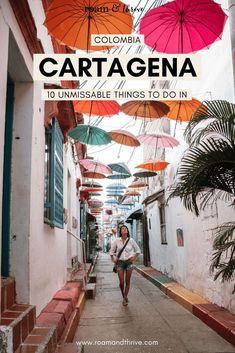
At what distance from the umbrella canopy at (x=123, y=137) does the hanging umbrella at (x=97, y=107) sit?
184cm

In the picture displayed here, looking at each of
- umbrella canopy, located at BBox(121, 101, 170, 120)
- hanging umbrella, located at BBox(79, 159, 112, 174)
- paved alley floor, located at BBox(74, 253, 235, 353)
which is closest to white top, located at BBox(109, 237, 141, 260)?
paved alley floor, located at BBox(74, 253, 235, 353)

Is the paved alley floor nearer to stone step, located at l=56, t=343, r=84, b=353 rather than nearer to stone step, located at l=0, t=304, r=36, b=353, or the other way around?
stone step, located at l=56, t=343, r=84, b=353

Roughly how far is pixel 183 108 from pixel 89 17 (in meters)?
3.52

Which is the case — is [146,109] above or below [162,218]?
above

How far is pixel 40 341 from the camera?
3203 millimetres

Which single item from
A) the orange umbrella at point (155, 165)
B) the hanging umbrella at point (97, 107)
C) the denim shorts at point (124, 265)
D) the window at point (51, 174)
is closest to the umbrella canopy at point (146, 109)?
the hanging umbrella at point (97, 107)

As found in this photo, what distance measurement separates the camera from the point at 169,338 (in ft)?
17.4

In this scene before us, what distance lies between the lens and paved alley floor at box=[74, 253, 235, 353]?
4.87 meters

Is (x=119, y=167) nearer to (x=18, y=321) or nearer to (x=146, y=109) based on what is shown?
(x=146, y=109)

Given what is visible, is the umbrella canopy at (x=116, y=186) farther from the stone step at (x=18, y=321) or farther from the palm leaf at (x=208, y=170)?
the stone step at (x=18, y=321)

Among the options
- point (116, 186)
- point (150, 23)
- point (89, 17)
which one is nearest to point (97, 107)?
point (150, 23)

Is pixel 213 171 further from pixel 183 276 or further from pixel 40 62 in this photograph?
pixel 183 276

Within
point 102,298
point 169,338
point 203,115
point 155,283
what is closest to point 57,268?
point 169,338

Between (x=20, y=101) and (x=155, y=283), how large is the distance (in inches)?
338
